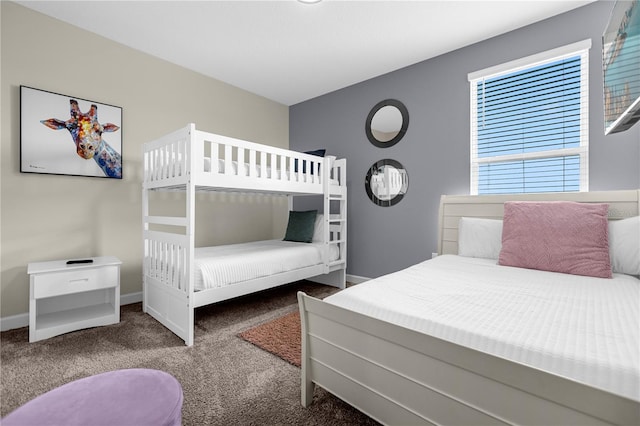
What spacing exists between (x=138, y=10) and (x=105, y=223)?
1.85 metres

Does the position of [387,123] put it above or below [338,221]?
above

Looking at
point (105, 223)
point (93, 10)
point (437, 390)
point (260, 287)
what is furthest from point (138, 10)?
point (437, 390)

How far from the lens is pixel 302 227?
353cm

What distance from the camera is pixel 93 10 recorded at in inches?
91.0

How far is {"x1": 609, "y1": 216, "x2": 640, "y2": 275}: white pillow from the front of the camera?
5.62 ft

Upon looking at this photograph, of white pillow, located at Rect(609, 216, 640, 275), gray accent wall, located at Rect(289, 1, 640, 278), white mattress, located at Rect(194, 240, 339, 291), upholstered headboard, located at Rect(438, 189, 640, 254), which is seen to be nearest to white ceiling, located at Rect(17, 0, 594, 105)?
gray accent wall, located at Rect(289, 1, 640, 278)

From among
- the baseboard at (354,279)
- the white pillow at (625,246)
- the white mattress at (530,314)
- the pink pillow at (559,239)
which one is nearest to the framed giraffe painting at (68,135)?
the white mattress at (530,314)

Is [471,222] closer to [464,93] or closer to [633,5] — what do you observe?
[464,93]

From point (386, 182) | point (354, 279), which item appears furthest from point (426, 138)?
point (354, 279)

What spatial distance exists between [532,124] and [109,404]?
328 cm

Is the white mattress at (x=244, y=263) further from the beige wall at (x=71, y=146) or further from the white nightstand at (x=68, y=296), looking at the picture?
the beige wall at (x=71, y=146)

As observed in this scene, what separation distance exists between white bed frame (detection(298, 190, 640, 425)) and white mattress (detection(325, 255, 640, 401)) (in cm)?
9

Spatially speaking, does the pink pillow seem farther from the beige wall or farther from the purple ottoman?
the beige wall

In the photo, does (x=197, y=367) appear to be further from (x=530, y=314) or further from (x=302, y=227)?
(x=302, y=227)
